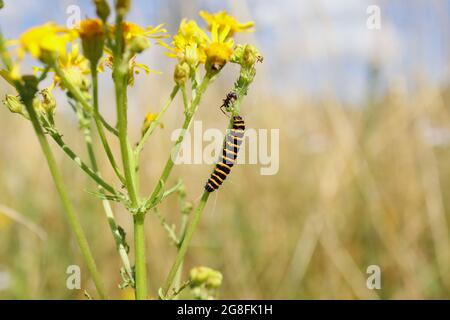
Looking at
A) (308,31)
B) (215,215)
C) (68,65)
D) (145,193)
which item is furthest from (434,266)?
Answer: (68,65)

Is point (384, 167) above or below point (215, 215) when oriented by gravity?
above

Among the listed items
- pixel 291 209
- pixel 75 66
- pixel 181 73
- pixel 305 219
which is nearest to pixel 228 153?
pixel 181 73

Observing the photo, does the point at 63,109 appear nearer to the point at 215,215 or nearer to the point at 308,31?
the point at 215,215

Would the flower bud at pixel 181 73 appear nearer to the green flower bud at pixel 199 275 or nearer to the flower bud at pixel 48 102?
the flower bud at pixel 48 102

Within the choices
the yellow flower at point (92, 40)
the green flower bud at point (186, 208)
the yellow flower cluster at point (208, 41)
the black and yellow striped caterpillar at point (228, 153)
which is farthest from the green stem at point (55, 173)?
the green flower bud at point (186, 208)

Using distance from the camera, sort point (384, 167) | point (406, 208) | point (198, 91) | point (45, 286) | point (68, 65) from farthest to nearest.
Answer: point (384, 167) → point (406, 208) → point (45, 286) → point (68, 65) → point (198, 91)

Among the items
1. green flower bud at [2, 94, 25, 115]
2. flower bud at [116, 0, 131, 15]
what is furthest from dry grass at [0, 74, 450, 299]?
flower bud at [116, 0, 131, 15]

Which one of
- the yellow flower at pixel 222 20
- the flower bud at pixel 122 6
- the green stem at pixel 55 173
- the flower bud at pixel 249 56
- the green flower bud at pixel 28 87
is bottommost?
the green stem at pixel 55 173
